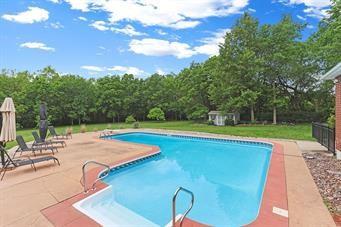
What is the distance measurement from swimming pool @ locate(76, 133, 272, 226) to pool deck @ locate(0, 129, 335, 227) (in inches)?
16.7

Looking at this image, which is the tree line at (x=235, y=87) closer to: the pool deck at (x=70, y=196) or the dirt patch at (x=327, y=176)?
the dirt patch at (x=327, y=176)

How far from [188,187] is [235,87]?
18.8 metres

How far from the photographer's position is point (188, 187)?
643 centimetres

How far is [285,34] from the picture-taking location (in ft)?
76.4

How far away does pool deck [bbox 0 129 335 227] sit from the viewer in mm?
3795

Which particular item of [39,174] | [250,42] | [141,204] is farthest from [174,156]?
[250,42]

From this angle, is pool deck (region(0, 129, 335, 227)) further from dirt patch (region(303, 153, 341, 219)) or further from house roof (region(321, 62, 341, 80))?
house roof (region(321, 62, 341, 80))

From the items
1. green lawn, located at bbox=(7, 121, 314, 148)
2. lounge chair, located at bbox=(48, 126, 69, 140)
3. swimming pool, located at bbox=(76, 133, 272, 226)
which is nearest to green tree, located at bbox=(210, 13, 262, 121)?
green lawn, located at bbox=(7, 121, 314, 148)

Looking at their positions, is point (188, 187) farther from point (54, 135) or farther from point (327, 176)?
point (54, 135)

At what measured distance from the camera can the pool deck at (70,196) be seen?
3.79m

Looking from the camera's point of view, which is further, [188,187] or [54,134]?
[54,134]

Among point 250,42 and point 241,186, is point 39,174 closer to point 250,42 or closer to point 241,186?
point 241,186

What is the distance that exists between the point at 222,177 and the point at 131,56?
22.9m

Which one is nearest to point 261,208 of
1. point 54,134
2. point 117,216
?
point 117,216
